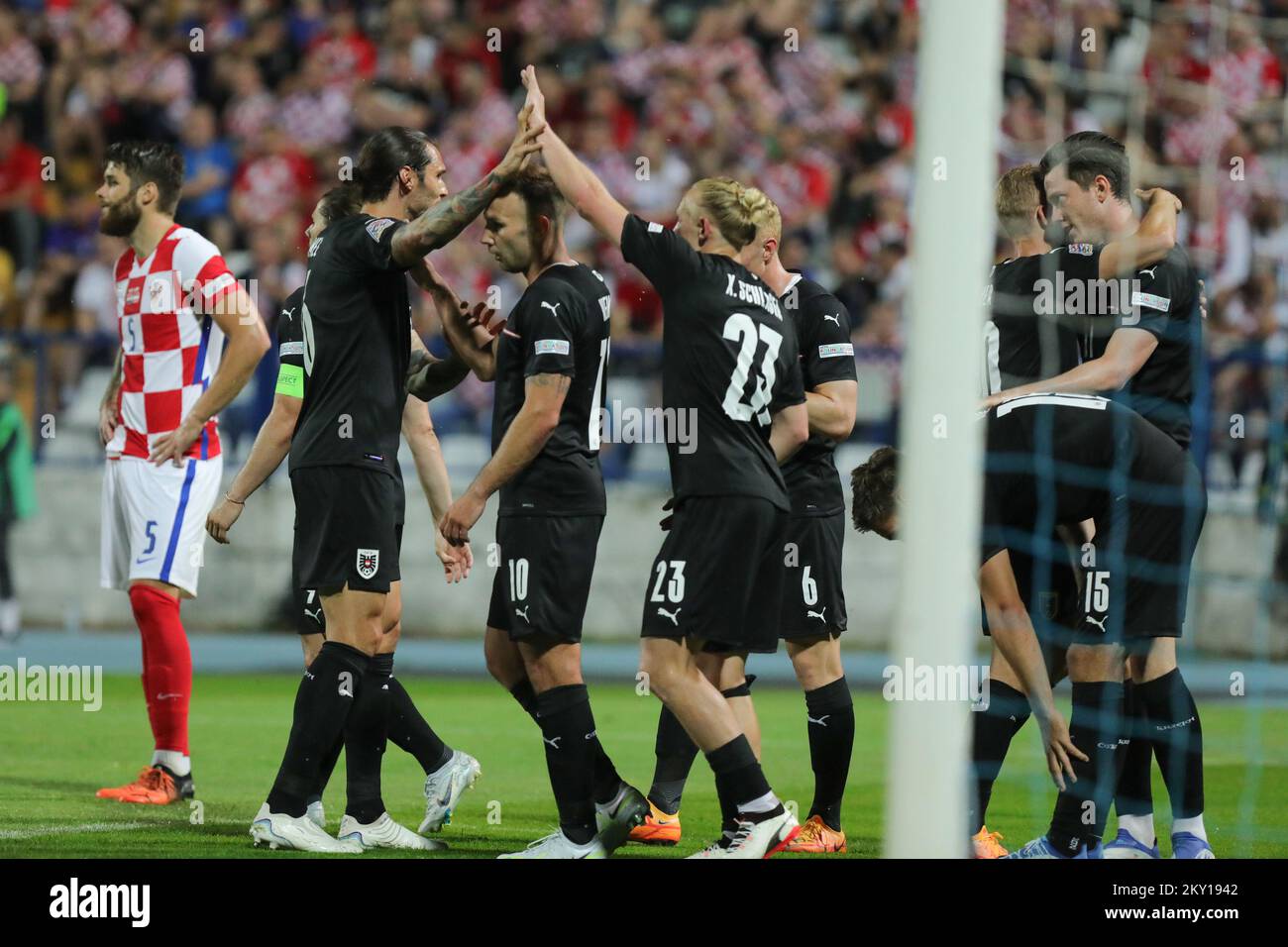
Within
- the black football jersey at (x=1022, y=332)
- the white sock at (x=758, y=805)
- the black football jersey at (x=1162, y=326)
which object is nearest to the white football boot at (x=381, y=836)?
the white sock at (x=758, y=805)

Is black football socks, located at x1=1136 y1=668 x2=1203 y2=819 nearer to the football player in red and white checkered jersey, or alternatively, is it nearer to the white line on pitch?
the white line on pitch

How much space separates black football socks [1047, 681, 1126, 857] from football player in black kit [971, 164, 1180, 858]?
0.24 meters

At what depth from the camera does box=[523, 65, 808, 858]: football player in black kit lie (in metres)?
5.55

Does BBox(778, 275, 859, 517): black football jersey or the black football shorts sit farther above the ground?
BBox(778, 275, 859, 517): black football jersey

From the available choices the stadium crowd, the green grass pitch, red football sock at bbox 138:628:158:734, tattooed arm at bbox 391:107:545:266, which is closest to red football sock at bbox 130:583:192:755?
red football sock at bbox 138:628:158:734

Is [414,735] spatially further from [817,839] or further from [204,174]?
[204,174]

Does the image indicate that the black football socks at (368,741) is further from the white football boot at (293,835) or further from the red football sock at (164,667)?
the red football sock at (164,667)

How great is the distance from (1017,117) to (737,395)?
9.80 metres

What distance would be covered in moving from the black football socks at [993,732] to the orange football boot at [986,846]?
32mm

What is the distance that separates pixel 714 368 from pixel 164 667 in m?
2.99

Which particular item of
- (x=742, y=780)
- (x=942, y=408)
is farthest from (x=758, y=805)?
(x=942, y=408)

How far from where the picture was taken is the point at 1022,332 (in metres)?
6.59
